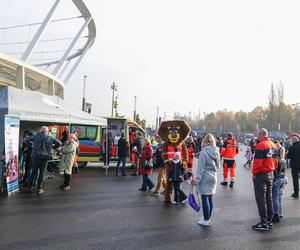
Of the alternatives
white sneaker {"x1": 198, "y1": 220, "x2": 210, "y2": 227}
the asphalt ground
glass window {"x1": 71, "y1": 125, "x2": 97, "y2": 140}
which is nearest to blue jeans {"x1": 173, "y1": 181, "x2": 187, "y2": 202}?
the asphalt ground

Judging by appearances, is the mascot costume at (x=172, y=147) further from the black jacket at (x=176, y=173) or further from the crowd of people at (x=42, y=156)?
the crowd of people at (x=42, y=156)

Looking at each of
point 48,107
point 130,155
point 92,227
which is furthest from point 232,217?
point 130,155

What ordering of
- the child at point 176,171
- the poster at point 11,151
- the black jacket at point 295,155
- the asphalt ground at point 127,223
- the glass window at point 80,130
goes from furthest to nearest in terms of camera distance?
1. the glass window at point 80,130
2. the black jacket at point 295,155
3. the poster at point 11,151
4. the child at point 176,171
5. the asphalt ground at point 127,223

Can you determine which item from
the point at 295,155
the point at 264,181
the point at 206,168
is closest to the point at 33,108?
the point at 206,168

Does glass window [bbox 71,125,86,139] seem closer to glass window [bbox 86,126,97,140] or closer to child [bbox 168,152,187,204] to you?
glass window [bbox 86,126,97,140]

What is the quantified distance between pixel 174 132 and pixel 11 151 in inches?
167

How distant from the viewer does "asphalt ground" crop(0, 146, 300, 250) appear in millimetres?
5336

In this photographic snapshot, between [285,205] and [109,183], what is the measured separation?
5.51m

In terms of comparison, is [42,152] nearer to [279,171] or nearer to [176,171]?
[176,171]

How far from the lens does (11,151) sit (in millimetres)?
9008

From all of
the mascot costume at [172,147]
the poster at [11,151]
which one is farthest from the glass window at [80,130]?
the mascot costume at [172,147]

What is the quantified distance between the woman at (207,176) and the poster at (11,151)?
16.3 ft

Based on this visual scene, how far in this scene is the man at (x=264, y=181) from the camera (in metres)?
6.32

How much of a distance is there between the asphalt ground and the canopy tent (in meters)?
2.28
